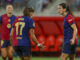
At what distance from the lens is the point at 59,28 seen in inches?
710

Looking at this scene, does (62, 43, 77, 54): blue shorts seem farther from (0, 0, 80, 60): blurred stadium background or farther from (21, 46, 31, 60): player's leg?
(0, 0, 80, 60): blurred stadium background

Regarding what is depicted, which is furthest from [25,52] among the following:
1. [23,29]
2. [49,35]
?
[49,35]

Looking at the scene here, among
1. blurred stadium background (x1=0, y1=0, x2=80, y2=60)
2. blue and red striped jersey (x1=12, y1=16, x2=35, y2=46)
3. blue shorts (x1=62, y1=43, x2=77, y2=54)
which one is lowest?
blurred stadium background (x1=0, y1=0, x2=80, y2=60)

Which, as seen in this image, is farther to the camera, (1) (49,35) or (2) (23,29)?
(1) (49,35)

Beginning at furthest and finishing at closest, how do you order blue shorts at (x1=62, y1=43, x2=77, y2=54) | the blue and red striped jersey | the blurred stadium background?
the blurred stadium background
blue shorts at (x1=62, y1=43, x2=77, y2=54)
the blue and red striped jersey

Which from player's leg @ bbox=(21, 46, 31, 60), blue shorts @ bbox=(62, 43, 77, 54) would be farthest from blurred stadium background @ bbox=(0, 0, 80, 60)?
player's leg @ bbox=(21, 46, 31, 60)

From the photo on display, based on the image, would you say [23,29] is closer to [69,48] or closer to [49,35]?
[69,48]

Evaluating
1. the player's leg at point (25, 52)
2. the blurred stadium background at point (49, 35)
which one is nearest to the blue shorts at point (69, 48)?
the player's leg at point (25, 52)

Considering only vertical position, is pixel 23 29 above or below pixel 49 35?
above

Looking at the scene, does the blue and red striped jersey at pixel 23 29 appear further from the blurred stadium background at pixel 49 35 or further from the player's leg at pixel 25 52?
the blurred stadium background at pixel 49 35

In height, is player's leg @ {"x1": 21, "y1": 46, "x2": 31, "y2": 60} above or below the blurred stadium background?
above

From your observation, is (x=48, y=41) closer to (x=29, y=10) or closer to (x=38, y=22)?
(x=38, y=22)

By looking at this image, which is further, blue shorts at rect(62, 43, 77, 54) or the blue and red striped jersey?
blue shorts at rect(62, 43, 77, 54)

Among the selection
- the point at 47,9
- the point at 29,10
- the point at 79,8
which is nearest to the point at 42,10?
the point at 47,9
